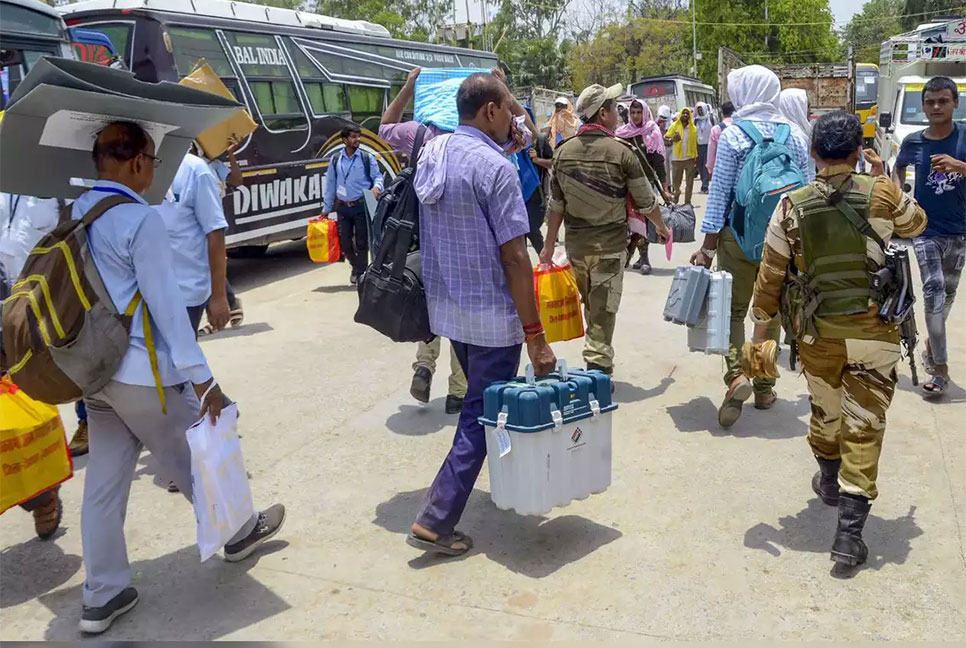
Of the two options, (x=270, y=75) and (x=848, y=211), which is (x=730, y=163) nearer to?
(x=848, y=211)

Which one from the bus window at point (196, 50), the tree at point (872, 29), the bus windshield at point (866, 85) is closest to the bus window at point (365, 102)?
the bus window at point (196, 50)

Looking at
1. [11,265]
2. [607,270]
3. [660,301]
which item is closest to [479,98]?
[607,270]

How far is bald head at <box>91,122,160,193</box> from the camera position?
10.3 ft

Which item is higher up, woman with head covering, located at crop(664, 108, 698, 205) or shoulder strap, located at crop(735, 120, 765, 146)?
shoulder strap, located at crop(735, 120, 765, 146)

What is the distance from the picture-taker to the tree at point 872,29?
229ft

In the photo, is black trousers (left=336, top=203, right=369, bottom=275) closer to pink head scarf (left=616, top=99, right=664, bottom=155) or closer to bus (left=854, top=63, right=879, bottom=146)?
pink head scarf (left=616, top=99, right=664, bottom=155)

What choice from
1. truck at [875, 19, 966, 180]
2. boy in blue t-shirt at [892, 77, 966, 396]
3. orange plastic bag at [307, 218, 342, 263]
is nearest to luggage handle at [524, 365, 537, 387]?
boy in blue t-shirt at [892, 77, 966, 396]

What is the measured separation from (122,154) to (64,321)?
0.62 meters

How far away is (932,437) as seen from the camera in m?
4.91

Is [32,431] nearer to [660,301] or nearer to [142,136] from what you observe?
[142,136]

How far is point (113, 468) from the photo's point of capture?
327 centimetres

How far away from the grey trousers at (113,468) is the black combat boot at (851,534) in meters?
2.50

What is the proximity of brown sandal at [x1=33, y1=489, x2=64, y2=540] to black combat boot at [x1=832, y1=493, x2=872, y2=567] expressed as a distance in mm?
3295

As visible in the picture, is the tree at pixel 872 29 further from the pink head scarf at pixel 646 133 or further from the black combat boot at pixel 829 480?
the black combat boot at pixel 829 480
